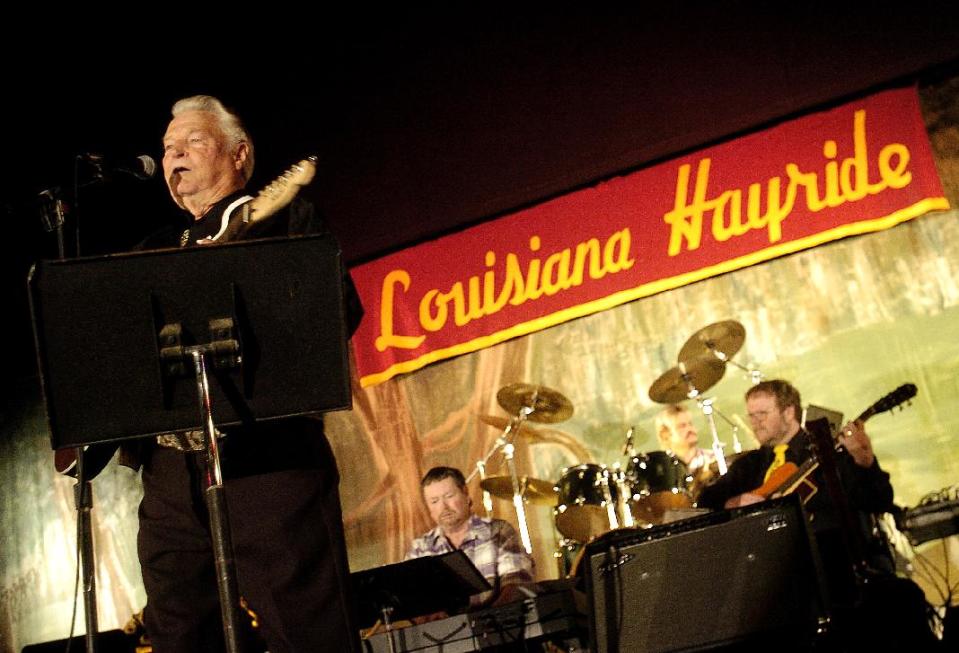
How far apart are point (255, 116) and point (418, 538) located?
2877 millimetres

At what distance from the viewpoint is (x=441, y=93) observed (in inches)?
245

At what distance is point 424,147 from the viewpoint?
629 cm

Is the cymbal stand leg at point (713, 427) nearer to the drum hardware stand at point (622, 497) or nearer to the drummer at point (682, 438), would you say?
the drummer at point (682, 438)

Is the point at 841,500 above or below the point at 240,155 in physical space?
below

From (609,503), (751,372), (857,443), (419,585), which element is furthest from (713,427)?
(419,585)

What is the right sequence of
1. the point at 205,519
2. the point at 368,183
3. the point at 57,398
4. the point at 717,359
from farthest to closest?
the point at 368,183, the point at 717,359, the point at 205,519, the point at 57,398

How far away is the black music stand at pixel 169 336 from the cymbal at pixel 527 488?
12.8ft

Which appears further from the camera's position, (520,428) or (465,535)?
(520,428)

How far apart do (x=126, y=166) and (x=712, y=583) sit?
204cm

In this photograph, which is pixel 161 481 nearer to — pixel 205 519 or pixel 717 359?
pixel 205 519

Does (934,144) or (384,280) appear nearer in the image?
(934,144)

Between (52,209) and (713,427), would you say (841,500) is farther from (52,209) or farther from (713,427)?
(52,209)

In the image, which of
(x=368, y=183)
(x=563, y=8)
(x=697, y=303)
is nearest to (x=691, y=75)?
(x=563, y=8)

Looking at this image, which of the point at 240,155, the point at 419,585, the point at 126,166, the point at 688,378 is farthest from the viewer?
the point at 688,378
